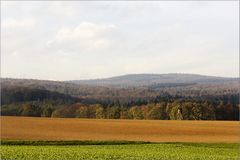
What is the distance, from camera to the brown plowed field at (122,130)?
206 ft

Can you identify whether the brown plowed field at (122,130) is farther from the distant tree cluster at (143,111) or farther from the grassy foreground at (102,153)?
the distant tree cluster at (143,111)

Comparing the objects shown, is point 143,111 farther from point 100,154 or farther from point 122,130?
point 100,154

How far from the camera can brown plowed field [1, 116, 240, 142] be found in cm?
6284

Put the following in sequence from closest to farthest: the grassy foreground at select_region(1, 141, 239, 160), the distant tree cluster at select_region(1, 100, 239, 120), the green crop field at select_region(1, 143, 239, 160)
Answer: the green crop field at select_region(1, 143, 239, 160) < the grassy foreground at select_region(1, 141, 239, 160) < the distant tree cluster at select_region(1, 100, 239, 120)

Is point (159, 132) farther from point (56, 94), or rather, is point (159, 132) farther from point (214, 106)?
point (56, 94)

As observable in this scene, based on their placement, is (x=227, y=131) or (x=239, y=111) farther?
(x=239, y=111)

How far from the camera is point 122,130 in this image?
71750 mm

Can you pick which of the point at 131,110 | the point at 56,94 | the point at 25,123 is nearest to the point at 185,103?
the point at 131,110

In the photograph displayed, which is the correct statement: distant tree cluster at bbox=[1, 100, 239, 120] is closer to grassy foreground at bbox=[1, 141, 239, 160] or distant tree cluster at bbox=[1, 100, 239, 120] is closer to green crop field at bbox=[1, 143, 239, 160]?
grassy foreground at bbox=[1, 141, 239, 160]

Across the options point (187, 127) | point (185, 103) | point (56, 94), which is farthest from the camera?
point (56, 94)

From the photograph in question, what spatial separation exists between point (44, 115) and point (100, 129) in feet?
108

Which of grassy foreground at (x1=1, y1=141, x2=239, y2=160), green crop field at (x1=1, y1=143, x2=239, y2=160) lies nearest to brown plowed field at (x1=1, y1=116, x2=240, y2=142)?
grassy foreground at (x1=1, y1=141, x2=239, y2=160)

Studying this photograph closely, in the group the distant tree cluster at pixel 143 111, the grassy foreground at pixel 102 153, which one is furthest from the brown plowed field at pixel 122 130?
the distant tree cluster at pixel 143 111

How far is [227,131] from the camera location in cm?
7225
